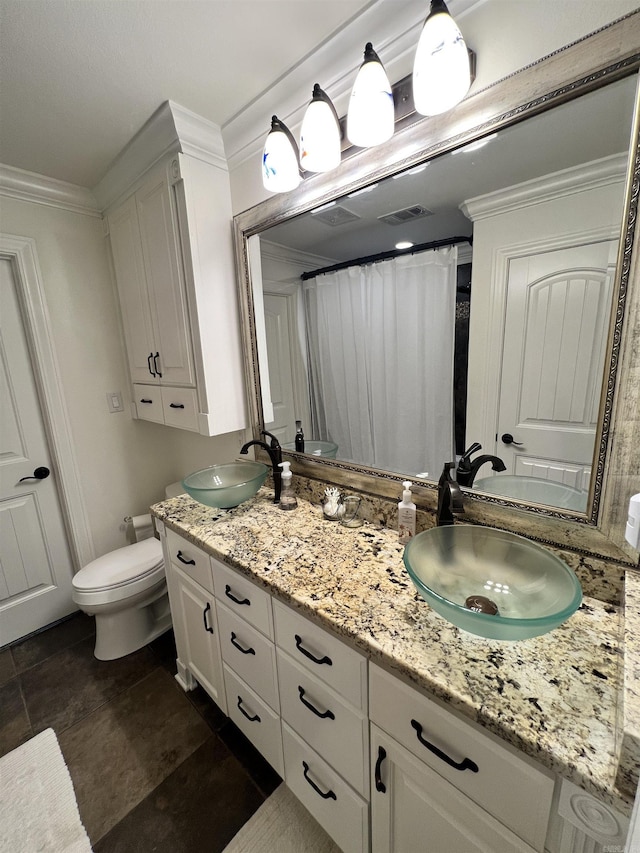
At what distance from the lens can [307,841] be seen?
1082mm

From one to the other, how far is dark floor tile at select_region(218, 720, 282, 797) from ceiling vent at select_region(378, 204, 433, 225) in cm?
200

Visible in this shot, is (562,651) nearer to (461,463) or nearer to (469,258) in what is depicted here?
(461,463)

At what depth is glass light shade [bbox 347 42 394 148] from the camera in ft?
2.91

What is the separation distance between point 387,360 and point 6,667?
2.47 m

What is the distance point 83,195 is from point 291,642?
245cm

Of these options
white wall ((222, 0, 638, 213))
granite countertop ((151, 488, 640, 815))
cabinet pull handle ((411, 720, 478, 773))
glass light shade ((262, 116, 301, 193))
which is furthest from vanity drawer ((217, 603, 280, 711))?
white wall ((222, 0, 638, 213))

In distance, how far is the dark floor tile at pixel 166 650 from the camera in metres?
1.75

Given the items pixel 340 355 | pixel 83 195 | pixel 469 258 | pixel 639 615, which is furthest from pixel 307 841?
pixel 83 195

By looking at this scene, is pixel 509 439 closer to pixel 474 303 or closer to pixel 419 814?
pixel 474 303

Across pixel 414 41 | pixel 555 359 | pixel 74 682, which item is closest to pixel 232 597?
pixel 555 359

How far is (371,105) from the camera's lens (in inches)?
35.9

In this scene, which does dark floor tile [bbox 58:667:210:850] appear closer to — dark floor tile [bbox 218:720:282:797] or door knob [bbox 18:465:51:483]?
dark floor tile [bbox 218:720:282:797]

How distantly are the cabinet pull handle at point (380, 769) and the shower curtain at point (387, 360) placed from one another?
71 cm

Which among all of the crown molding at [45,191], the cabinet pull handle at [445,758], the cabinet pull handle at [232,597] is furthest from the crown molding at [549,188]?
the crown molding at [45,191]
